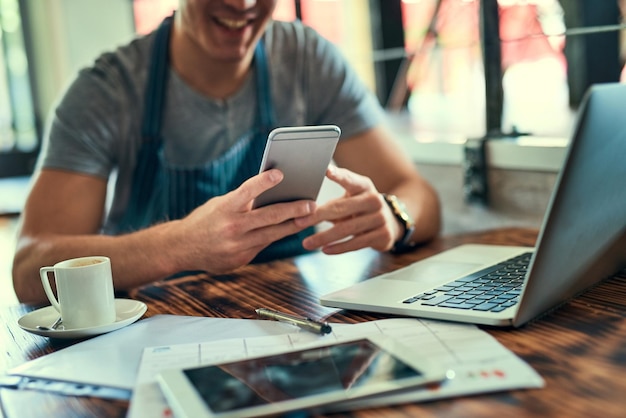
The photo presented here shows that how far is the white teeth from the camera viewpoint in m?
1.65

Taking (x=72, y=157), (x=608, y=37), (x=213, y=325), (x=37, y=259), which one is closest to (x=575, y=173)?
(x=213, y=325)

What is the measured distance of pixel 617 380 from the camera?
688 mm

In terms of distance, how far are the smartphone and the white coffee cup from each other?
0.87ft

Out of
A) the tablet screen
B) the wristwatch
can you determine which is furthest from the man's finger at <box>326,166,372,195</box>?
the tablet screen

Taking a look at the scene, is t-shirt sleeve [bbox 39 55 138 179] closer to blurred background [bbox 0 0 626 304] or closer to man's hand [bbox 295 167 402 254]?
man's hand [bbox 295 167 402 254]

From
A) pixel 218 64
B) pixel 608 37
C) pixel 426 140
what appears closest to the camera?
pixel 218 64

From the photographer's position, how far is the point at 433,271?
1.14 metres

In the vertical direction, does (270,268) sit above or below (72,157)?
below

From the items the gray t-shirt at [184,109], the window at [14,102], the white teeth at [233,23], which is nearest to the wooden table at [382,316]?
the gray t-shirt at [184,109]

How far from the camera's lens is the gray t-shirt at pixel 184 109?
1.58 m

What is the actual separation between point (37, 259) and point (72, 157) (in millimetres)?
281

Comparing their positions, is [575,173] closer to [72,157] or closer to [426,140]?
[72,157]

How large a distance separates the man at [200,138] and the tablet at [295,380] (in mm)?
528

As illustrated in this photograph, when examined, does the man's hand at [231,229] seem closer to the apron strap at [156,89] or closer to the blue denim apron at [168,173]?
the blue denim apron at [168,173]
